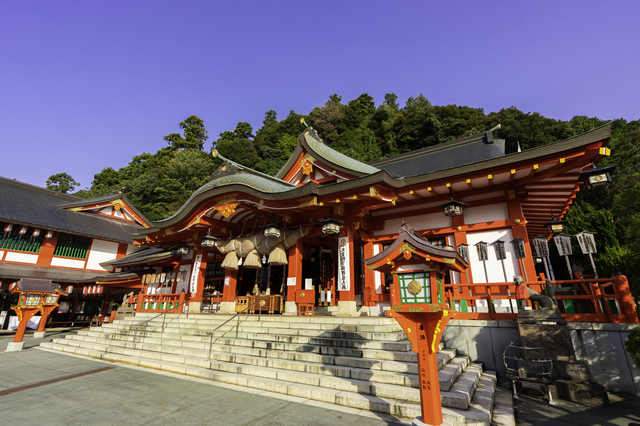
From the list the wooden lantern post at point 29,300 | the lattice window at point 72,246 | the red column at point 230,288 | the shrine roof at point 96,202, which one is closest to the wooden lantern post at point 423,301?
the red column at point 230,288

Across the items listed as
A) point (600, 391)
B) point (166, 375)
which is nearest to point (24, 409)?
point (166, 375)

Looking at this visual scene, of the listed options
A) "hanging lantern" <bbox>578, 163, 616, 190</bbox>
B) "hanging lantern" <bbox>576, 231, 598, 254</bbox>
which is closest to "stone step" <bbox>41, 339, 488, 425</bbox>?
"hanging lantern" <bbox>576, 231, 598, 254</bbox>

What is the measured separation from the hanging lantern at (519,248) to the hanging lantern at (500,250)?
34 centimetres

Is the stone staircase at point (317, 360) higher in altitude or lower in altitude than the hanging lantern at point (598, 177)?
lower

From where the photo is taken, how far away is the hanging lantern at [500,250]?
30.1 ft

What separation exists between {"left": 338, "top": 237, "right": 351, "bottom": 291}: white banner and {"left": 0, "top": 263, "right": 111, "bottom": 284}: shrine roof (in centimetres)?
1727

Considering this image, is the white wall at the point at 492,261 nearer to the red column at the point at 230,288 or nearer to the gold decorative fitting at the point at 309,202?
the gold decorative fitting at the point at 309,202

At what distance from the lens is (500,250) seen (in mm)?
9234

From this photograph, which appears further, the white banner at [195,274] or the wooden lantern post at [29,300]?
the white banner at [195,274]

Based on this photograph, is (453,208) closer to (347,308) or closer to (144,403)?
(347,308)

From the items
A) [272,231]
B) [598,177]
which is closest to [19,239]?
[272,231]

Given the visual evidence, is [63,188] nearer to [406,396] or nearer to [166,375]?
[166,375]

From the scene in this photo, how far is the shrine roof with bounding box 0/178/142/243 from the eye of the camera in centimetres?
1875

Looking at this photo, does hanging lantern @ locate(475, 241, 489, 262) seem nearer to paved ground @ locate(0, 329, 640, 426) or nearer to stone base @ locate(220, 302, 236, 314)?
paved ground @ locate(0, 329, 640, 426)
